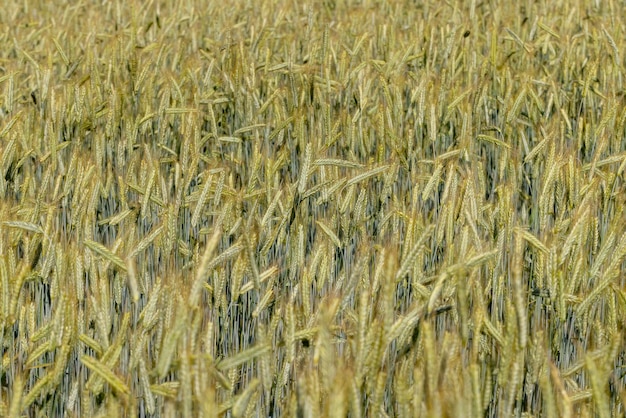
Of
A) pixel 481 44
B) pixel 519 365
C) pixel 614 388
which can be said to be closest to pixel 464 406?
pixel 519 365

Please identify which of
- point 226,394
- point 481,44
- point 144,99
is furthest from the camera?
point 481,44

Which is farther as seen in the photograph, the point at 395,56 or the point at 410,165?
the point at 395,56

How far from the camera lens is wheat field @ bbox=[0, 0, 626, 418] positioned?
1.15 meters

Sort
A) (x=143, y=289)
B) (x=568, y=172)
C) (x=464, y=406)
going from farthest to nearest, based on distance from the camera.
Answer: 1. (x=568, y=172)
2. (x=143, y=289)
3. (x=464, y=406)

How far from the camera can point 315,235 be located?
2303 mm

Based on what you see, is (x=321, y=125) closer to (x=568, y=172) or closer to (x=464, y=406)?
(x=568, y=172)

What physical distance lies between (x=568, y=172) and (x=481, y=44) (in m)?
1.75

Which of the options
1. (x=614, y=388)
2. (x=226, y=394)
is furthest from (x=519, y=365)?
(x=614, y=388)

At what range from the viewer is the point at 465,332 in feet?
4.01

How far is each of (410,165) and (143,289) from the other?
983mm

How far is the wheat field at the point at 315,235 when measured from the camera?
3.78ft

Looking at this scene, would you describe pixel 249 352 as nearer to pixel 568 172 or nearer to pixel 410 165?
pixel 568 172

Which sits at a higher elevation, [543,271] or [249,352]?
[249,352]

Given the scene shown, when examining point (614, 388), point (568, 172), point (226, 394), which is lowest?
point (614, 388)
